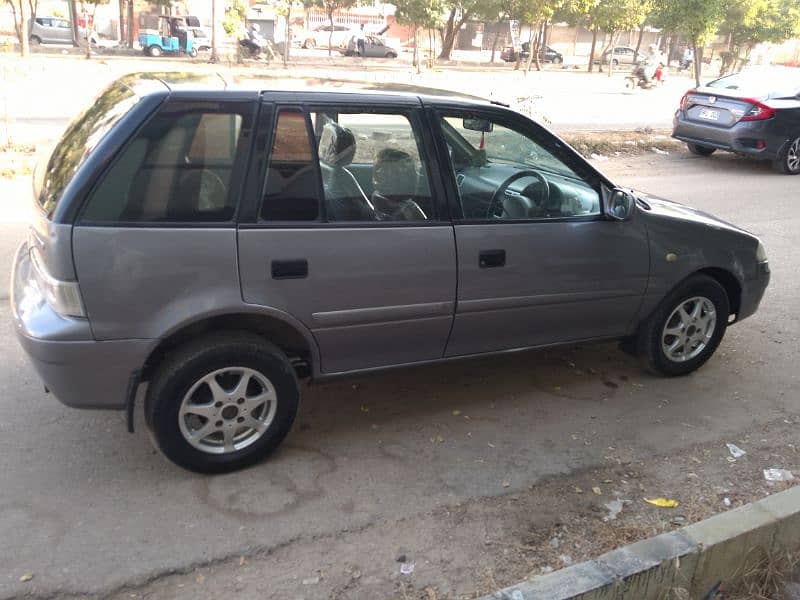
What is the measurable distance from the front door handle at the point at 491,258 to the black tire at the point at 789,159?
10.1 metres

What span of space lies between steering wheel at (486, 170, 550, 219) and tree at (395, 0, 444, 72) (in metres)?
36.7

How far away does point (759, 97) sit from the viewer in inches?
457

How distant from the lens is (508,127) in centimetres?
379

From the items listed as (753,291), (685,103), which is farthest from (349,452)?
(685,103)

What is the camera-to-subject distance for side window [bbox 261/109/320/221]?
10.4ft

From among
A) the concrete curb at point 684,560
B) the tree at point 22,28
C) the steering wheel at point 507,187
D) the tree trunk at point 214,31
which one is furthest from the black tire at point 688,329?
the tree trunk at point 214,31

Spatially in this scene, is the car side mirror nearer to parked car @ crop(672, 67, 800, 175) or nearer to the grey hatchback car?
the grey hatchback car

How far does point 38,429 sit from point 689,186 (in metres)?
9.38

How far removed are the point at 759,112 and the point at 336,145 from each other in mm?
10210

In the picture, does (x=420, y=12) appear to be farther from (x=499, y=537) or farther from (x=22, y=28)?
(x=499, y=537)

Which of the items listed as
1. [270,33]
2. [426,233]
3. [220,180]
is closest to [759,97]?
[426,233]

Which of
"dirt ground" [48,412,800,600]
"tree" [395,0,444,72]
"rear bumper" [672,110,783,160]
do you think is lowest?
"dirt ground" [48,412,800,600]

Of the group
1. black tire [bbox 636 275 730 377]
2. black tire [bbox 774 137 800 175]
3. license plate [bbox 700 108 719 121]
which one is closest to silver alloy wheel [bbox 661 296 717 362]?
black tire [bbox 636 275 730 377]

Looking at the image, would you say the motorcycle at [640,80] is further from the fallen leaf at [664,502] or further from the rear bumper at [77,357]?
the rear bumper at [77,357]
